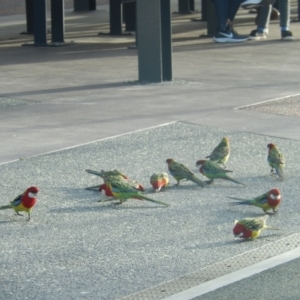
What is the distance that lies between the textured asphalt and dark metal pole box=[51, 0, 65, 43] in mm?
662

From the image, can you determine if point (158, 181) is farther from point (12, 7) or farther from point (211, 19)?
point (12, 7)

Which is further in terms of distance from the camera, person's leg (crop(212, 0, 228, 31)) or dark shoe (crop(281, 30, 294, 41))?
dark shoe (crop(281, 30, 294, 41))

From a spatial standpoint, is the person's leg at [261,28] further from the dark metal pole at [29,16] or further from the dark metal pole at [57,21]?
the dark metal pole at [29,16]

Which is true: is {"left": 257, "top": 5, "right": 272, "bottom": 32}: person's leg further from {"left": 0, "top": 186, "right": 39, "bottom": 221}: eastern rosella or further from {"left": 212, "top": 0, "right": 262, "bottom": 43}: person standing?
{"left": 0, "top": 186, "right": 39, "bottom": 221}: eastern rosella

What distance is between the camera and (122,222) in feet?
24.0

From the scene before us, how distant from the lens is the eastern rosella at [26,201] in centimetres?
710

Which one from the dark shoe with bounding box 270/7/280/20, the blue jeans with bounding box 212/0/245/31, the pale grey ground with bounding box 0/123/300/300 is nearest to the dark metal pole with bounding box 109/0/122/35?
the blue jeans with bounding box 212/0/245/31

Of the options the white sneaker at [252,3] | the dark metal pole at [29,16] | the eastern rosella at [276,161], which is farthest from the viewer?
the dark metal pole at [29,16]

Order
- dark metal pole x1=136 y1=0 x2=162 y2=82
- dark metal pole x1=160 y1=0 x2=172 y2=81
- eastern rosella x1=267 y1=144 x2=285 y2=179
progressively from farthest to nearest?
dark metal pole x1=160 y1=0 x2=172 y2=81 → dark metal pole x1=136 y1=0 x2=162 y2=82 → eastern rosella x1=267 y1=144 x2=285 y2=179

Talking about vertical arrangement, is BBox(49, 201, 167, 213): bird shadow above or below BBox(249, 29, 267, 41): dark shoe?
below

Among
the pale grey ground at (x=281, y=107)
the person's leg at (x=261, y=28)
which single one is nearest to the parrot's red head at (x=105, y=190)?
the pale grey ground at (x=281, y=107)

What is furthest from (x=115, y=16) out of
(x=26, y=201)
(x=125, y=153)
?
(x=26, y=201)

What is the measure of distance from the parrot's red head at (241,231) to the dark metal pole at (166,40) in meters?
7.22

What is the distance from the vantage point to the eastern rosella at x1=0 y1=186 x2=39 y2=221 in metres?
7.10
